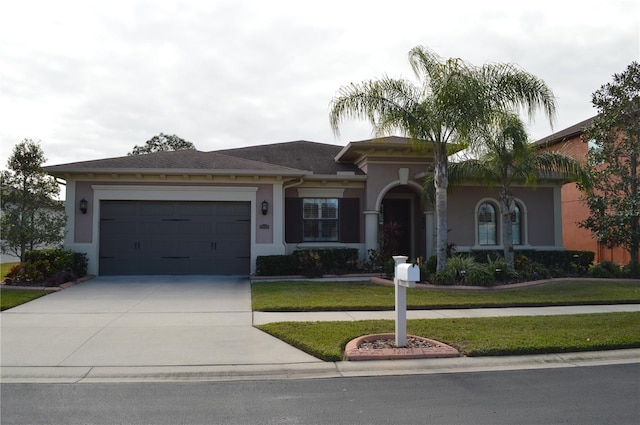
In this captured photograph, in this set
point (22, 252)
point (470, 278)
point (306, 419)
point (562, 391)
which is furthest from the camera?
point (22, 252)

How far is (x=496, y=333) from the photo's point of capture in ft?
25.1

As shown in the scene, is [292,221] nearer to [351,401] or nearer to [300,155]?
[300,155]

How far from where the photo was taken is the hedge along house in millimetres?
15078

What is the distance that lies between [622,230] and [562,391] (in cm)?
1300

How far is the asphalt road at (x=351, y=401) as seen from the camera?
448 centimetres

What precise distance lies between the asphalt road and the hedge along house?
1010cm

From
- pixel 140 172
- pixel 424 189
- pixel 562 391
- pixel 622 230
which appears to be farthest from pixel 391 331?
pixel 622 230

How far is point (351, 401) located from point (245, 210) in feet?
37.1

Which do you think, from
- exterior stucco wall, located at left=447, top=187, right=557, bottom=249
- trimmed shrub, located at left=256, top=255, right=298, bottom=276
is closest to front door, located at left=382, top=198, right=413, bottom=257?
exterior stucco wall, located at left=447, top=187, right=557, bottom=249

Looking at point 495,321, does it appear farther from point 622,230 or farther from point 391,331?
point 622,230

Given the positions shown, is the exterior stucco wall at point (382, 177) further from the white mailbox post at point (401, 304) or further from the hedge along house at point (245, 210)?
the white mailbox post at point (401, 304)

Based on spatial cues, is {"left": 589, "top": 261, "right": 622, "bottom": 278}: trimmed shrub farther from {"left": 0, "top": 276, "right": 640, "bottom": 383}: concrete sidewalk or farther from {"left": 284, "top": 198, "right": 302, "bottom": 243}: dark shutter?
{"left": 284, "top": 198, "right": 302, "bottom": 243}: dark shutter

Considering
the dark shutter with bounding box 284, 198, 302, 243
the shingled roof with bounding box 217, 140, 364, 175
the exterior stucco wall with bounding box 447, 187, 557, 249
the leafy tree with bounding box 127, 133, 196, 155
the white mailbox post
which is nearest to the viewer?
the white mailbox post

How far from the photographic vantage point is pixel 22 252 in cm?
1405
